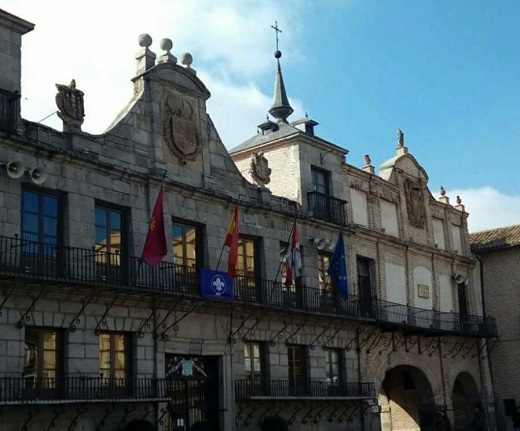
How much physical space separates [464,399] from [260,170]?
15.6 metres

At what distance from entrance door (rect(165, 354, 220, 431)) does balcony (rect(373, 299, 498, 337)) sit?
7768mm

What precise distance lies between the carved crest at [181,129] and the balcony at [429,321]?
935 centimetres

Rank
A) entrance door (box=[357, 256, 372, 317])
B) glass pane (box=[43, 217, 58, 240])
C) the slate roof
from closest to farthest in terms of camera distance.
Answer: glass pane (box=[43, 217, 58, 240]) < entrance door (box=[357, 256, 372, 317]) < the slate roof

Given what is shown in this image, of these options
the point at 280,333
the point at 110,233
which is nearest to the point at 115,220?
the point at 110,233

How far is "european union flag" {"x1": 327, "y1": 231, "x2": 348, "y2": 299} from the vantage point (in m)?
26.1

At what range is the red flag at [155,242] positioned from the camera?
64.3ft

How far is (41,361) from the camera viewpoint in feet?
61.1

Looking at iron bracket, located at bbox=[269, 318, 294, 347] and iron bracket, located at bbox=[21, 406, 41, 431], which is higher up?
iron bracket, located at bbox=[269, 318, 294, 347]

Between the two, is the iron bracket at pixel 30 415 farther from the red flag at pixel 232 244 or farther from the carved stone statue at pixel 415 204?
the carved stone statue at pixel 415 204

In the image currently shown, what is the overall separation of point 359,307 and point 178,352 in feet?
28.8

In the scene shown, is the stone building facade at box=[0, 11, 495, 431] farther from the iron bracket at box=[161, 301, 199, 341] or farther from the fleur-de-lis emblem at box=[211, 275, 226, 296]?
the fleur-de-lis emblem at box=[211, 275, 226, 296]

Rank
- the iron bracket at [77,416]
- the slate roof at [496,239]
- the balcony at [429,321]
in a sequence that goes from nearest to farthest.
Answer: the iron bracket at [77,416]
the balcony at [429,321]
the slate roof at [496,239]

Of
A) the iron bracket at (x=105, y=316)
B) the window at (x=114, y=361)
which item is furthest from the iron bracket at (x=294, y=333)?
the iron bracket at (x=105, y=316)

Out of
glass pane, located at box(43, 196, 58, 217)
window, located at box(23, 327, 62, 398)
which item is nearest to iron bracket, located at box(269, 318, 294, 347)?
window, located at box(23, 327, 62, 398)
